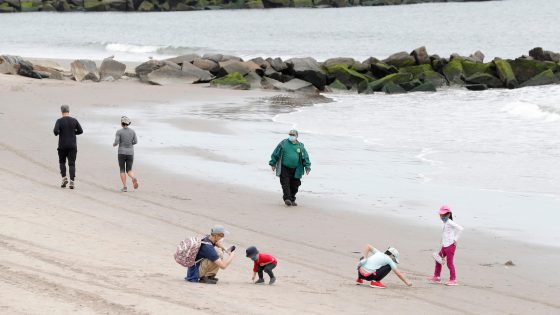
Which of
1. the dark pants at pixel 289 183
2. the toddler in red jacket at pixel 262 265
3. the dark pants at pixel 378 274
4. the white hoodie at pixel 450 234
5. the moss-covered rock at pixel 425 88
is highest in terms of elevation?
the white hoodie at pixel 450 234

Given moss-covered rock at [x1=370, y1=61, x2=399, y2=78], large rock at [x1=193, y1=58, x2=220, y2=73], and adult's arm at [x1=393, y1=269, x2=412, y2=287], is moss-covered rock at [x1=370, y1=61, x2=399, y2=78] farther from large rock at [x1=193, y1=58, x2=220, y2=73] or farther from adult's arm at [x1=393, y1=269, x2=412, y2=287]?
adult's arm at [x1=393, y1=269, x2=412, y2=287]

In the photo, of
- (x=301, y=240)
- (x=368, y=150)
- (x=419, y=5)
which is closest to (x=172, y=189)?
(x=301, y=240)

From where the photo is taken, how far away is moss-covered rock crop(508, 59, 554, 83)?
45281 millimetres

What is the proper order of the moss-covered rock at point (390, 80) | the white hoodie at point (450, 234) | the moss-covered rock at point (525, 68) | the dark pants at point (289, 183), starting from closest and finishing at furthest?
the white hoodie at point (450, 234) → the dark pants at point (289, 183) → the moss-covered rock at point (390, 80) → the moss-covered rock at point (525, 68)

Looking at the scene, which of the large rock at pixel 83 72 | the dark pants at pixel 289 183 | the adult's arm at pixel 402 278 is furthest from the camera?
the large rock at pixel 83 72

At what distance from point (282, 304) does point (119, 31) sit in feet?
274

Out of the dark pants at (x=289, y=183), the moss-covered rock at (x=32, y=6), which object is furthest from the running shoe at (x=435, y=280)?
the moss-covered rock at (x=32, y=6)

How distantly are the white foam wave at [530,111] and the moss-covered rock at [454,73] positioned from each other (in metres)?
9.27

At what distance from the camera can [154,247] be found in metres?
13.2

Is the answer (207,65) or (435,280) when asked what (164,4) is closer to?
(207,65)

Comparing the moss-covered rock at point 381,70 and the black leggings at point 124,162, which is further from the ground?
the black leggings at point 124,162

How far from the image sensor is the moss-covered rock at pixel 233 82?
4029cm

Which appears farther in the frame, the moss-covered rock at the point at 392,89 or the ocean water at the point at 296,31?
the ocean water at the point at 296,31

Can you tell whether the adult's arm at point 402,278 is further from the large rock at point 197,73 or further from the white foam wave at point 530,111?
the large rock at point 197,73
